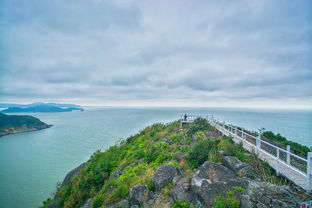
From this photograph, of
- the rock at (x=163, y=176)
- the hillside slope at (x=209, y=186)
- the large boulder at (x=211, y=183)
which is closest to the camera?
the hillside slope at (x=209, y=186)

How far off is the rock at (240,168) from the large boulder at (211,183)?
0.26 m

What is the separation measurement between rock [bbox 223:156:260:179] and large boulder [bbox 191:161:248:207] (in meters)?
0.26

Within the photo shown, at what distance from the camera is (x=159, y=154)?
1009 cm

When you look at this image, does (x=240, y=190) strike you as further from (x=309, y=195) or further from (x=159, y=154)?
(x=159, y=154)

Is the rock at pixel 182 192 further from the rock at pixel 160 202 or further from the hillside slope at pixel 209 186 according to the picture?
the rock at pixel 160 202

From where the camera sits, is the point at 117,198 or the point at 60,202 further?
the point at 60,202

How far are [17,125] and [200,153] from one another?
352ft

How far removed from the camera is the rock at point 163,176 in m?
6.30

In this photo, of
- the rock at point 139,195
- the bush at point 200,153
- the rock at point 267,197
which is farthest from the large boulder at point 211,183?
the rock at point 139,195

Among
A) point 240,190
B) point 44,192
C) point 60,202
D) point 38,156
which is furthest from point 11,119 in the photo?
point 240,190

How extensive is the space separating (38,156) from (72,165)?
13723 millimetres

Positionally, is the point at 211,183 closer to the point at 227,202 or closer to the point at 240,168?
the point at 227,202

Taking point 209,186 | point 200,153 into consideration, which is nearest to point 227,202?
point 209,186

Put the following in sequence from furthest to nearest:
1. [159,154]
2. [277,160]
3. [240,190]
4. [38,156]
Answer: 1. [38,156]
2. [159,154]
3. [277,160]
4. [240,190]
